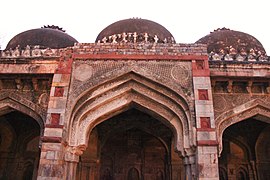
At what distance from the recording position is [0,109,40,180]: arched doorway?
9.95 meters

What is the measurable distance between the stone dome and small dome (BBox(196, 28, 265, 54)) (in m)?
1.60

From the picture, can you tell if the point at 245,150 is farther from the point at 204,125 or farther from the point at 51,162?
the point at 51,162

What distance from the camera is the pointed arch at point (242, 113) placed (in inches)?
290

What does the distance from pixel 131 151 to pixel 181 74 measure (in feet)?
15.4

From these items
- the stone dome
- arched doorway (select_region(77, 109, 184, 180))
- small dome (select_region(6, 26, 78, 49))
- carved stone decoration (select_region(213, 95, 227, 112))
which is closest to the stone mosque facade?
carved stone decoration (select_region(213, 95, 227, 112))

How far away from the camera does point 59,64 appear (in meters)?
7.85

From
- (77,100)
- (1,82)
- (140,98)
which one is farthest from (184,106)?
(1,82)

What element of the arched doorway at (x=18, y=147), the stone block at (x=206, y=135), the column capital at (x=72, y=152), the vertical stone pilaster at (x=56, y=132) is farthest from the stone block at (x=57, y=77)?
the stone block at (x=206, y=135)

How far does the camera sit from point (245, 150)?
1032 centimetres

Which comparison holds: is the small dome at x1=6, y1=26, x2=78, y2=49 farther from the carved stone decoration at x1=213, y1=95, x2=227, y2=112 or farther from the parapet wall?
the carved stone decoration at x1=213, y1=95, x2=227, y2=112

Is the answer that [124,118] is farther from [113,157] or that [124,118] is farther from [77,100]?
[77,100]

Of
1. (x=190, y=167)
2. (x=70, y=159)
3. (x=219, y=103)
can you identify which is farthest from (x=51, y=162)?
(x=219, y=103)

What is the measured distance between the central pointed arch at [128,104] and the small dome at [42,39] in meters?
4.33

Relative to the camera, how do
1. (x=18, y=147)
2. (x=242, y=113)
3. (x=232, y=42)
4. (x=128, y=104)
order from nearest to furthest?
(x=242, y=113) → (x=128, y=104) → (x=18, y=147) → (x=232, y=42)
